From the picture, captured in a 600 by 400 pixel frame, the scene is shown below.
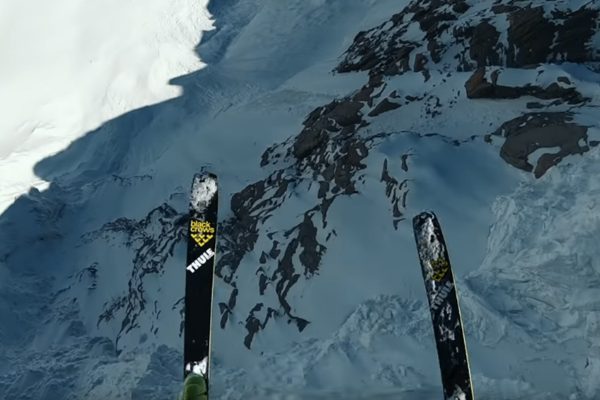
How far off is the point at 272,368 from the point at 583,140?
1319 cm

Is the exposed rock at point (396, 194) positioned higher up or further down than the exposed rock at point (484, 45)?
further down

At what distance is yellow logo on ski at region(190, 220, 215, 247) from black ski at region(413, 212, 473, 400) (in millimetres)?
3962

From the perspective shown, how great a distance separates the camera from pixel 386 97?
34.8 meters

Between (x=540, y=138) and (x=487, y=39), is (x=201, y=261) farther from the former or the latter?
(x=487, y=39)

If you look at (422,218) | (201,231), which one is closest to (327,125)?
(201,231)

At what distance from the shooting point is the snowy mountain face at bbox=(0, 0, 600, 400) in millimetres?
23078

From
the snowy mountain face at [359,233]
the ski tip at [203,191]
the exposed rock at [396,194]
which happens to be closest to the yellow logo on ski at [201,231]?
the ski tip at [203,191]

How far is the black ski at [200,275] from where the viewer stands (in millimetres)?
13383

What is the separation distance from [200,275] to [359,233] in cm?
1423

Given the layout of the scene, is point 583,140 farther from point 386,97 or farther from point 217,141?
point 217,141

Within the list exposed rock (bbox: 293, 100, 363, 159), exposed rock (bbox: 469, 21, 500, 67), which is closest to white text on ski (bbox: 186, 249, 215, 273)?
exposed rock (bbox: 293, 100, 363, 159)

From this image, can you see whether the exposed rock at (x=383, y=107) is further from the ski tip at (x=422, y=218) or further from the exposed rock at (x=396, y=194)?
the ski tip at (x=422, y=218)

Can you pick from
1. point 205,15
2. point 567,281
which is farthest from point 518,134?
point 205,15

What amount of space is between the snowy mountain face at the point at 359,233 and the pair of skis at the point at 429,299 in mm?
9473
